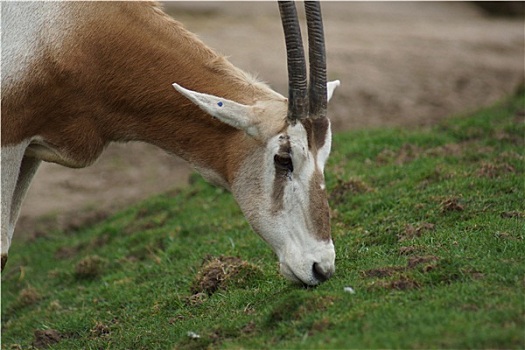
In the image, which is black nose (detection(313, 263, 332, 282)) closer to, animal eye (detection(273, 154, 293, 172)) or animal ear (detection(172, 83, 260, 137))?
animal eye (detection(273, 154, 293, 172))

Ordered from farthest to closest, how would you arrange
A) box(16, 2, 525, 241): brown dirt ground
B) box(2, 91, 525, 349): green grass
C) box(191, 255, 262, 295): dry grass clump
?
box(16, 2, 525, 241): brown dirt ground
box(191, 255, 262, 295): dry grass clump
box(2, 91, 525, 349): green grass

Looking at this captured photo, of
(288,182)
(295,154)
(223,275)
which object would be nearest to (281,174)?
(288,182)

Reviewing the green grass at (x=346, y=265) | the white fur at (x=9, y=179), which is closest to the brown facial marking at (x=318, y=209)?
the green grass at (x=346, y=265)

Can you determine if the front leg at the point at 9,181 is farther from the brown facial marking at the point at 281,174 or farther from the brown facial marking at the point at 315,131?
the brown facial marking at the point at 315,131

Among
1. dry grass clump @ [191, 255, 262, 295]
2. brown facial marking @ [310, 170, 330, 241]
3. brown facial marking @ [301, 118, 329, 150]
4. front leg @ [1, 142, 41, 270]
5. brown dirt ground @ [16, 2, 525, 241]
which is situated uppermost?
brown facial marking @ [301, 118, 329, 150]

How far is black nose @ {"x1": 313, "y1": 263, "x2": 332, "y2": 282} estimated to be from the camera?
6.48m

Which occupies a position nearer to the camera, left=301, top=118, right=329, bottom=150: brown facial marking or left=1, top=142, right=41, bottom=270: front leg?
left=301, top=118, right=329, bottom=150: brown facial marking

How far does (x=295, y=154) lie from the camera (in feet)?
21.5

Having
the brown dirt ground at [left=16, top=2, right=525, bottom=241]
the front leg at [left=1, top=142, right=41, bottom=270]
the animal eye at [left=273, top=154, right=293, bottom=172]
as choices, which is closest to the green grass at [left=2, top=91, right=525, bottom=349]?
the animal eye at [left=273, top=154, right=293, bottom=172]

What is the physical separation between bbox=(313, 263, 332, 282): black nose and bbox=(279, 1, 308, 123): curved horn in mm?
1068

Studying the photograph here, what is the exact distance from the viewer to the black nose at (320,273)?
6.48m

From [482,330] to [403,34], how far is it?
17854 millimetres

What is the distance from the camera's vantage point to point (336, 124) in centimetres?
1473

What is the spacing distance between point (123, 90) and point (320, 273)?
2.13 meters
